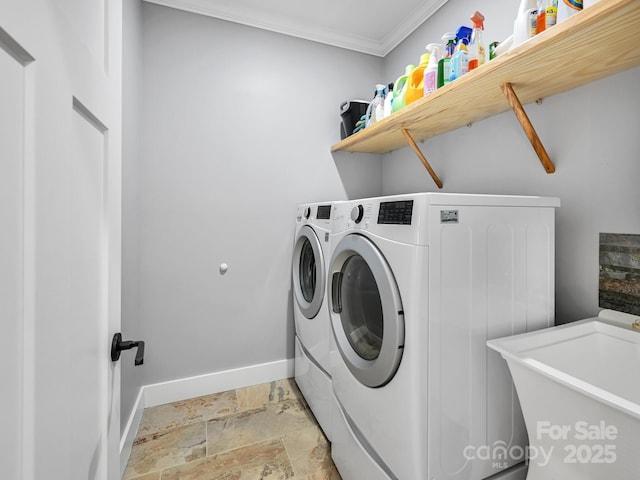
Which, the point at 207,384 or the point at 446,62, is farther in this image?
the point at 207,384

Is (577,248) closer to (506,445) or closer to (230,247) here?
(506,445)

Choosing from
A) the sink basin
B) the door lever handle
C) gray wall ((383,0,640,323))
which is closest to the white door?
the door lever handle

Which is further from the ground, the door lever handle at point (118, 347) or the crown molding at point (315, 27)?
the crown molding at point (315, 27)

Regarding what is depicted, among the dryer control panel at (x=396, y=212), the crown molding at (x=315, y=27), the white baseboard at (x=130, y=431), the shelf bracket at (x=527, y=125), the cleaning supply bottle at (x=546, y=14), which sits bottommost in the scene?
the white baseboard at (x=130, y=431)

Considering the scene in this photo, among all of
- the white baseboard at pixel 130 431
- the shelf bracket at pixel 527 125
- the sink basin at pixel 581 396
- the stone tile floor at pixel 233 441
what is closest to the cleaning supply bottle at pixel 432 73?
the shelf bracket at pixel 527 125

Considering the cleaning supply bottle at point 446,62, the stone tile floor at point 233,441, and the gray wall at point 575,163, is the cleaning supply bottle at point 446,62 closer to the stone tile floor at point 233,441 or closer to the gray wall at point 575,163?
the gray wall at point 575,163

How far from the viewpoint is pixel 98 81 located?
0.64 metres

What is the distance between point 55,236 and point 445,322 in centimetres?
95

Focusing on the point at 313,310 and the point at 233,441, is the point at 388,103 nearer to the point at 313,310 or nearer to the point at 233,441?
the point at 313,310

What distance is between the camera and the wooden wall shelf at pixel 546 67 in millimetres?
807

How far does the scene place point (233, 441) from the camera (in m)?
1.60

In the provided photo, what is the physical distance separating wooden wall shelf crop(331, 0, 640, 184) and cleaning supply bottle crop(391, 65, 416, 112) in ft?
0.36

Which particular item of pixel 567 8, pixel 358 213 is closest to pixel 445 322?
pixel 358 213

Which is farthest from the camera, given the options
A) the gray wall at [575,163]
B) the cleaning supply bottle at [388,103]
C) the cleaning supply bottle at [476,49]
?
the cleaning supply bottle at [388,103]
